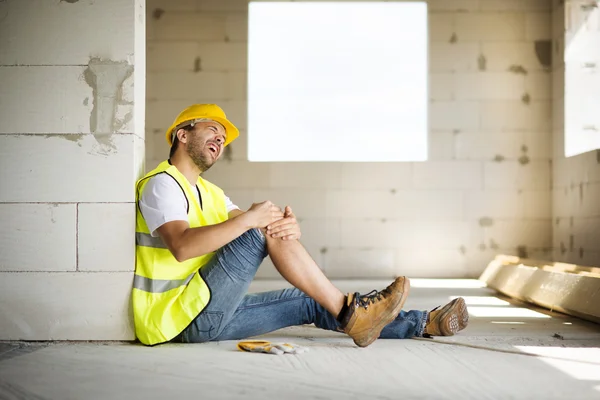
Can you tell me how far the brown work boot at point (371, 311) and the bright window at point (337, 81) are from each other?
513 centimetres

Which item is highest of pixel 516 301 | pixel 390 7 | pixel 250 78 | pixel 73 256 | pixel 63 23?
pixel 390 7

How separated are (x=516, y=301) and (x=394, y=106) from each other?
128 inches

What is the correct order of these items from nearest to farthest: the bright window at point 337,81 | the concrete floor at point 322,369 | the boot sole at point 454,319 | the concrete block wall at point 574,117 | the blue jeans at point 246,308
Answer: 1. the concrete floor at point 322,369
2. the blue jeans at point 246,308
3. the boot sole at point 454,319
4. the concrete block wall at point 574,117
5. the bright window at point 337,81

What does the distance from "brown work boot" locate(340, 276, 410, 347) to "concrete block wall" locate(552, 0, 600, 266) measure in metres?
4.45

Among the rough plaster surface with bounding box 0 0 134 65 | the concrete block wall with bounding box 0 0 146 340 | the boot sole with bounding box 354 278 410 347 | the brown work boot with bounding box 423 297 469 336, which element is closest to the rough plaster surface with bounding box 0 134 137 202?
the concrete block wall with bounding box 0 0 146 340

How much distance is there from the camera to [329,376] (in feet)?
8.79

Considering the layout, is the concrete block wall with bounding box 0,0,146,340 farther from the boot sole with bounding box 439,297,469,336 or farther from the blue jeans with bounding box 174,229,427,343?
the boot sole with bounding box 439,297,469,336

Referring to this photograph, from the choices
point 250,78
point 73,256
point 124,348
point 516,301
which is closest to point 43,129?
point 73,256

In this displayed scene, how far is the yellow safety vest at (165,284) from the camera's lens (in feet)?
10.4

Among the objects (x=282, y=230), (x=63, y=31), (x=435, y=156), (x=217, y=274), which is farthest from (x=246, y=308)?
(x=435, y=156)

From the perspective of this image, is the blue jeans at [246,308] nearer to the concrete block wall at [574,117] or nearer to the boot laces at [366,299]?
the boot laces at [366,299]

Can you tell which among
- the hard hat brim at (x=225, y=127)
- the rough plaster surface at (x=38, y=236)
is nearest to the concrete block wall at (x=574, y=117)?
the hard hat brim at (x=225, y=127)

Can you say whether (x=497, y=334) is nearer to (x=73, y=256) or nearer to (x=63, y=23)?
(x=73, y=256)

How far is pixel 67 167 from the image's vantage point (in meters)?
3.48
